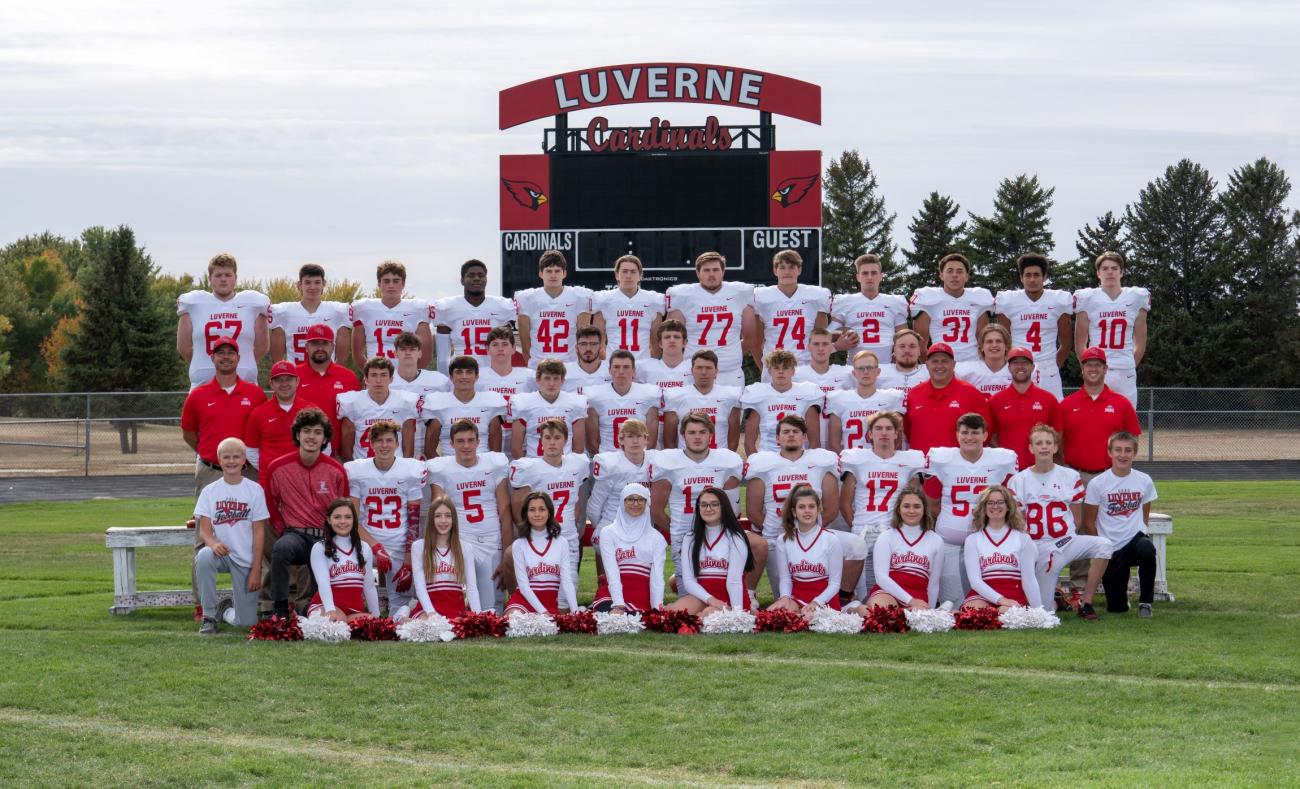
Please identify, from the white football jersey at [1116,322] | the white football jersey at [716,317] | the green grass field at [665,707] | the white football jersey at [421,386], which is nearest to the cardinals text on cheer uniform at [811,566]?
the green grass field at [665,707]

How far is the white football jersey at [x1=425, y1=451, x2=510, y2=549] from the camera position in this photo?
9.28m

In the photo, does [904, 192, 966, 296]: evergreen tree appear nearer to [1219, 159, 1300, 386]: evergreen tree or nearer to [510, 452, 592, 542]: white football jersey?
[1219, 159, 1300, 386]: evergreen tree

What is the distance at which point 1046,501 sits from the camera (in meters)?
9.29

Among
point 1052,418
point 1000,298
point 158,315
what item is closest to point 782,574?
point 1052,418

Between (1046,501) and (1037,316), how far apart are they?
6.93 feet

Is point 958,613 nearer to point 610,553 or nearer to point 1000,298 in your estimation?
point 610,553

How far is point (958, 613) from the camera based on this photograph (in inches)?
347

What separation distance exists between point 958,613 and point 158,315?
31154 millimetres

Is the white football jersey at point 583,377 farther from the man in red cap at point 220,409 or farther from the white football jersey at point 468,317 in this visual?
the man in red cap at point 220,409

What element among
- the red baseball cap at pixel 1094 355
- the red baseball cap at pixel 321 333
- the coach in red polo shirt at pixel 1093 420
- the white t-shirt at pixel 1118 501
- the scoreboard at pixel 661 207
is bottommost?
the white t-shirt at pixel 1118 501

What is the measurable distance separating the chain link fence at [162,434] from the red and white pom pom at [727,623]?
58.2ft

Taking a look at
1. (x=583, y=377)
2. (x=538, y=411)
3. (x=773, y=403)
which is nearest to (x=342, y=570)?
(x=538, y=411)

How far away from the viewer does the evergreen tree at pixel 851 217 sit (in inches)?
1909

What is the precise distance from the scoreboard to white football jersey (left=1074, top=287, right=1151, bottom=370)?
718cm
